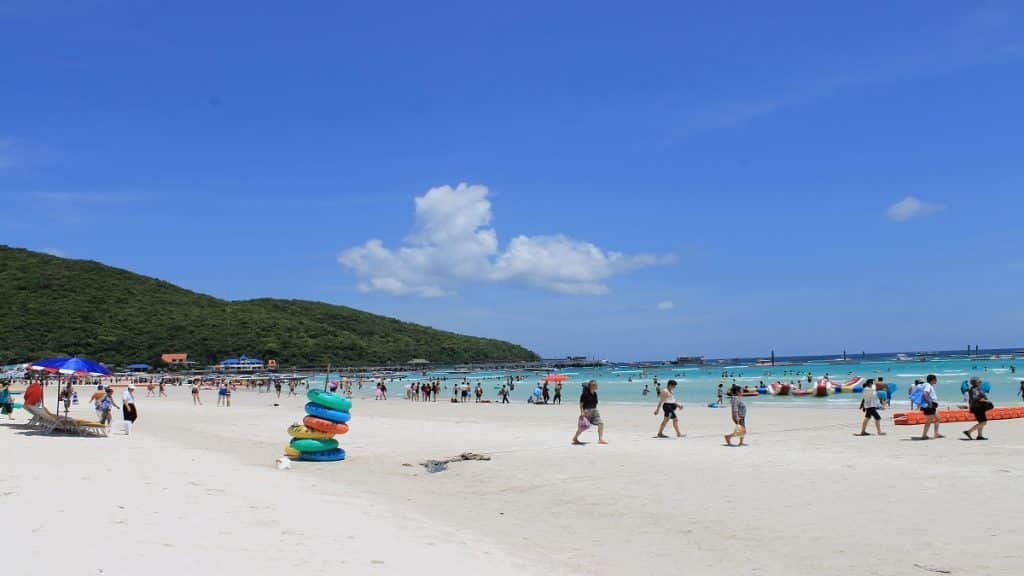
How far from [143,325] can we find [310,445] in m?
94.0

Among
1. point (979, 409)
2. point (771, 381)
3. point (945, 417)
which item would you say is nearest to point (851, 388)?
point (945, 417)

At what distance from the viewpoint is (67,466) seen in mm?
10961

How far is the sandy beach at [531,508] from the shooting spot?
21.3 feet

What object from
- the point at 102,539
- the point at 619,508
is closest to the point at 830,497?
the point at 619,508

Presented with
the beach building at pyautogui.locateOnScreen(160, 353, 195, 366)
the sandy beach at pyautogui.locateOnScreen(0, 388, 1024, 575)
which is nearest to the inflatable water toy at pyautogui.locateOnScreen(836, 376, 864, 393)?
the sandy beach at pyautogui.locateOnScreen(0, 388, 1024, 575)

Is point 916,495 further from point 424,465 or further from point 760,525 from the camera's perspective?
point 424,465

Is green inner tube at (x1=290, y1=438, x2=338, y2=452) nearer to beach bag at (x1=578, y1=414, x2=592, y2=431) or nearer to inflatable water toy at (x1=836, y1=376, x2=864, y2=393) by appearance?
beach bag at (x1=578, y1=414, x2=592, y2=431)

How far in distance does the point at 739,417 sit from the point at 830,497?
5577 mm

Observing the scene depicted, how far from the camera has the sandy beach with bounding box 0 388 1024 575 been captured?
6492 millimetres

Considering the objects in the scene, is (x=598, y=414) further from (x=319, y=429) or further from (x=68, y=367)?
(x=68, y=367)

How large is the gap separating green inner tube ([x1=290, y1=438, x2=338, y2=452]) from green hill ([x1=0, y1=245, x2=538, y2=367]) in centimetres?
7456

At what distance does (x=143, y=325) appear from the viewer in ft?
320

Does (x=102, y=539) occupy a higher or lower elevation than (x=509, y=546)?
higher

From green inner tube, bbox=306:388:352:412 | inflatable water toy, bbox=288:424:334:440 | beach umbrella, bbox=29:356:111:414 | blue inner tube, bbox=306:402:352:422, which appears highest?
beach umbrella, bbox=29:356:111:414
